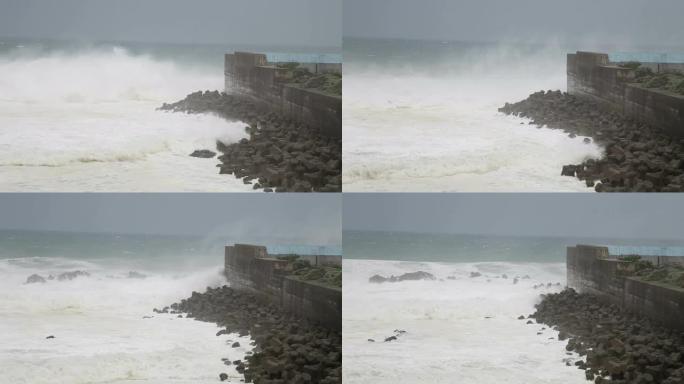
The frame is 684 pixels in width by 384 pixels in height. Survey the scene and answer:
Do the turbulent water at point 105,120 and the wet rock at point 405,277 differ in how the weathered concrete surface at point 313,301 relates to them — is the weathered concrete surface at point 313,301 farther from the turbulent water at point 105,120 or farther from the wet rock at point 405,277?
the turbulent water at point 105,120

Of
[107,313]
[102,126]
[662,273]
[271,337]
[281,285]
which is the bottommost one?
[271,337]

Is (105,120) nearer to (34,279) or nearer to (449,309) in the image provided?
(34,279)

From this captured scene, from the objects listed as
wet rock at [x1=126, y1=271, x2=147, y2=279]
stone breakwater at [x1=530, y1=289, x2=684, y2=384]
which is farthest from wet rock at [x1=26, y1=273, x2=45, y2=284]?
stone breakwater at [x1=530, y1=289, x2=684, y2=384]

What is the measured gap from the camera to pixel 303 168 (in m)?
6.32

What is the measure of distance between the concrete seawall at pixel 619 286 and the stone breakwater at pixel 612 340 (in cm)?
6

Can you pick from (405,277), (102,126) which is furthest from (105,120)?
(405,277)

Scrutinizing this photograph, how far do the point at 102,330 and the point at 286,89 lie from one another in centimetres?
205

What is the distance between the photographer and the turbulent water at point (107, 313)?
6082mm

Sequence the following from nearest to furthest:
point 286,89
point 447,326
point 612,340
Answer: point 612,340 < point 447,326 < point 286,89

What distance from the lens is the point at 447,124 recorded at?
644 cm


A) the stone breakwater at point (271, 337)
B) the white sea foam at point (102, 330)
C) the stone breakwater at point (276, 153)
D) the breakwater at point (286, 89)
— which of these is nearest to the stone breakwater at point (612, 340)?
the stone breakwater at point (271, 337)

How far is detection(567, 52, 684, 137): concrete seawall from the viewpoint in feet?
20.6

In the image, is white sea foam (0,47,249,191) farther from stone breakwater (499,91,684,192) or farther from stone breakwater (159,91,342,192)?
stone breakwater (499,91,684,192)

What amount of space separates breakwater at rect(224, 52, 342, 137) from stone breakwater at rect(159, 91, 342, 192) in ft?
0.23
